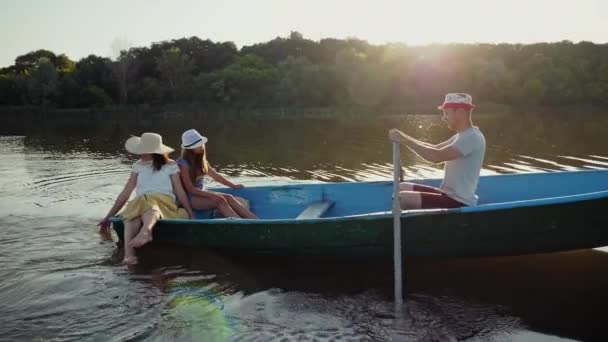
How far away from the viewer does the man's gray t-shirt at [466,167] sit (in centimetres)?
560

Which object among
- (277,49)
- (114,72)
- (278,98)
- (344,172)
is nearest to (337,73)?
(278,98)

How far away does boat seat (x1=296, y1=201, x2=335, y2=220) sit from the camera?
23.9 ft

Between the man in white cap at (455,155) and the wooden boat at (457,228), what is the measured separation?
446 mm

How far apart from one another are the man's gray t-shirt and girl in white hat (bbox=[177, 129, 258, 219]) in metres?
2.91

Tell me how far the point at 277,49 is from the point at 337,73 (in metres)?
22.8

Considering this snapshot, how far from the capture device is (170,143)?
82.8 feet

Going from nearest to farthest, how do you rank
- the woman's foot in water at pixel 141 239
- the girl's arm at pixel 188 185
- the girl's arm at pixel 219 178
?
the woman's foot in water at pixel 141 239, the girl's arm at pixel 188 185, the girl's arm at pixel 219 178

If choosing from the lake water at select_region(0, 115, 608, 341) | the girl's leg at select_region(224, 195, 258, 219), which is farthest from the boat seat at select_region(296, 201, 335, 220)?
the lake water at select_region(0, 115, 608, 341)

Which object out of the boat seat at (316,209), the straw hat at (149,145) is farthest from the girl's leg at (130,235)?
the boat seat at (316,209)

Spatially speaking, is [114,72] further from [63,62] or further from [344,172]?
[344,172]

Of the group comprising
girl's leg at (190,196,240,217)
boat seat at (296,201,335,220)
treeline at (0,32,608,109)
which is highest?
treeline at (0,32,608,109)

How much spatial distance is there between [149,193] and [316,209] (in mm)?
2332

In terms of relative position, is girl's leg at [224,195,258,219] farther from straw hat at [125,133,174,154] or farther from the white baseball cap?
straw hat at [125,133,174,154]

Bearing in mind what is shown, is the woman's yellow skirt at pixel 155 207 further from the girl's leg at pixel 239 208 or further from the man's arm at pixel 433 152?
the man's arm at pixel 433 152
